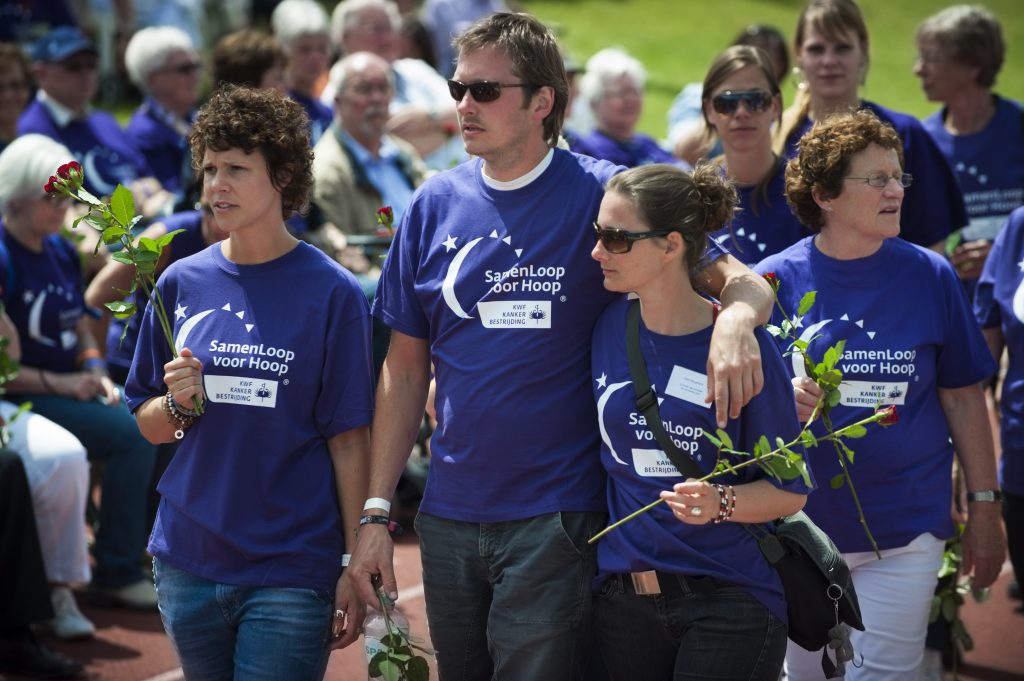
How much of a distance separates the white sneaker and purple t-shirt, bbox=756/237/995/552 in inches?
140

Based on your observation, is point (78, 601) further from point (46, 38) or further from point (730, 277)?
point (730, 277)

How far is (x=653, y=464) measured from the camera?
3.22 m

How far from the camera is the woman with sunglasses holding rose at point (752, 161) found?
4562 mm

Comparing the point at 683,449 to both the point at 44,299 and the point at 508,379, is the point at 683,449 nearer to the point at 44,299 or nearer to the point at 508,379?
the point at 508,379

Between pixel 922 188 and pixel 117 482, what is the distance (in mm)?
4016

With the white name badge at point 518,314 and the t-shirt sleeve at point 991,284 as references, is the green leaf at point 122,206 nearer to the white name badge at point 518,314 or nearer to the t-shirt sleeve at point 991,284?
the white name badge at point 518,314

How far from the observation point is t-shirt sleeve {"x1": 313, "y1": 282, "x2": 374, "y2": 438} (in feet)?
11.4

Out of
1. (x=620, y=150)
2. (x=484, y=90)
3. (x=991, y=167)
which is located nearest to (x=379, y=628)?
(x=484, y=90)

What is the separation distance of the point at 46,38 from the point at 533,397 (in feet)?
19.2

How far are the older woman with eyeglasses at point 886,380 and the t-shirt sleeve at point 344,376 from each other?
1.33 meters

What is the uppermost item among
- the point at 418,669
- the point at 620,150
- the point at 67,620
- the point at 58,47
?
the point at 58,47

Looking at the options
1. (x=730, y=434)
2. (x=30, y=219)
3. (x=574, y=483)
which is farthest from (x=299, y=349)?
(x=30, y=219)

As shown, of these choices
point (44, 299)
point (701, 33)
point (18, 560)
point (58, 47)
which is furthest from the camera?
point (701, 33)

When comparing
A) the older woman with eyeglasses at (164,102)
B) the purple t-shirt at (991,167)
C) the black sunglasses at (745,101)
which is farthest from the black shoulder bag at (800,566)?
the older woman with eyeglasses at (164,102)
